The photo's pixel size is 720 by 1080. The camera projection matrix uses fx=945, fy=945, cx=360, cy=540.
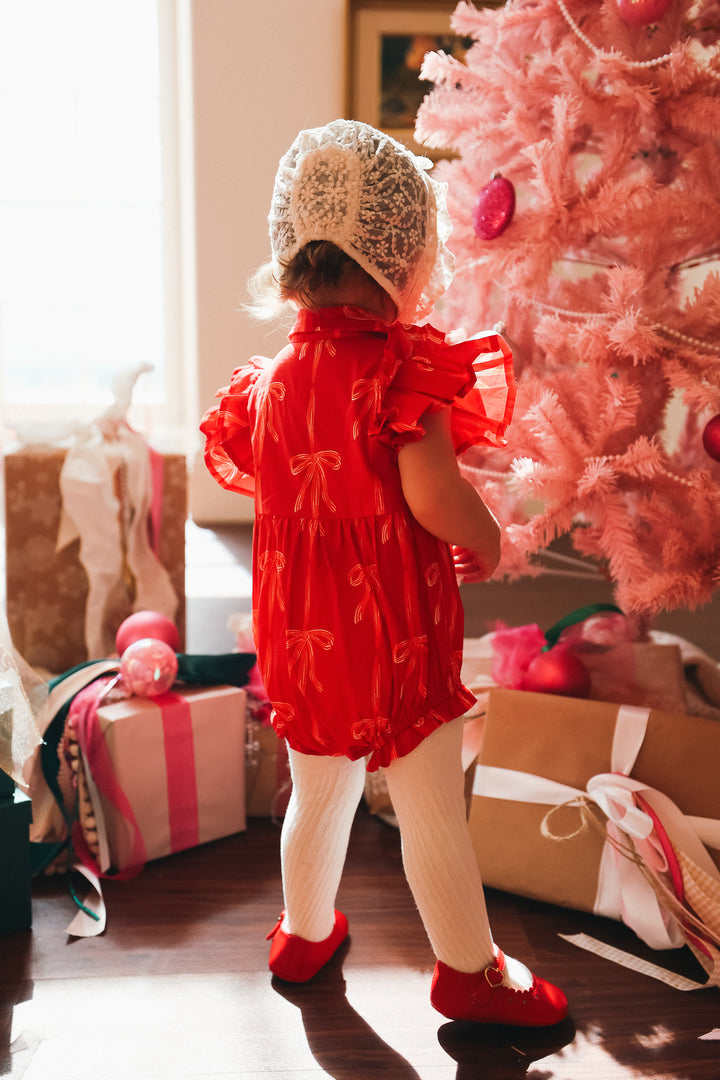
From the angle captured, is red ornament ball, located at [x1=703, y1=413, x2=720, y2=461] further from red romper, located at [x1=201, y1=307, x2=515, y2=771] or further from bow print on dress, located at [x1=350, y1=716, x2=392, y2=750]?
bow print on dress, located at [x1=350, y1=716, x2=392, y2=750]

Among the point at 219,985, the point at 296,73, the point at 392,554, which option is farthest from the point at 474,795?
the point at 296,73

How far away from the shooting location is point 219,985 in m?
1.24

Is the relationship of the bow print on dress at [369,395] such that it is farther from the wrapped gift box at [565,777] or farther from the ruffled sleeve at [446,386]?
the wrapped gift box at [565,777]

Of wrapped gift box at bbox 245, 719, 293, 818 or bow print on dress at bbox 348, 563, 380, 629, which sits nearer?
bow print on dress at bbox 348, 563, 380, 629

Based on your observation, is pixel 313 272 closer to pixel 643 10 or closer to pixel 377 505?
pixel 377 505

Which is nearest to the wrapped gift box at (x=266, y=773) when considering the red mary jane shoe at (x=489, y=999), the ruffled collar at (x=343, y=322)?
the red mary jane shoe at (x=489, y=999)

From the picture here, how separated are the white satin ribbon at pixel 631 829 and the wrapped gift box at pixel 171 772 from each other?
0.52 m

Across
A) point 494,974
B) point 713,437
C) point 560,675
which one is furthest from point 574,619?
point 494,974

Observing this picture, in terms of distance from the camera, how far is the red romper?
1.00 meters

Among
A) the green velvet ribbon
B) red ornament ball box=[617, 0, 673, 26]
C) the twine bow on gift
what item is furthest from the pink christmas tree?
the twine bow on gift

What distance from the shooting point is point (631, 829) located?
1.27 meters

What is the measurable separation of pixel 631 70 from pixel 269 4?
2.61m

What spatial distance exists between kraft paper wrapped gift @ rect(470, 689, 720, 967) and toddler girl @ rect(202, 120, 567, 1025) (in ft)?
0.73

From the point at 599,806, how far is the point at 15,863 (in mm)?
835
